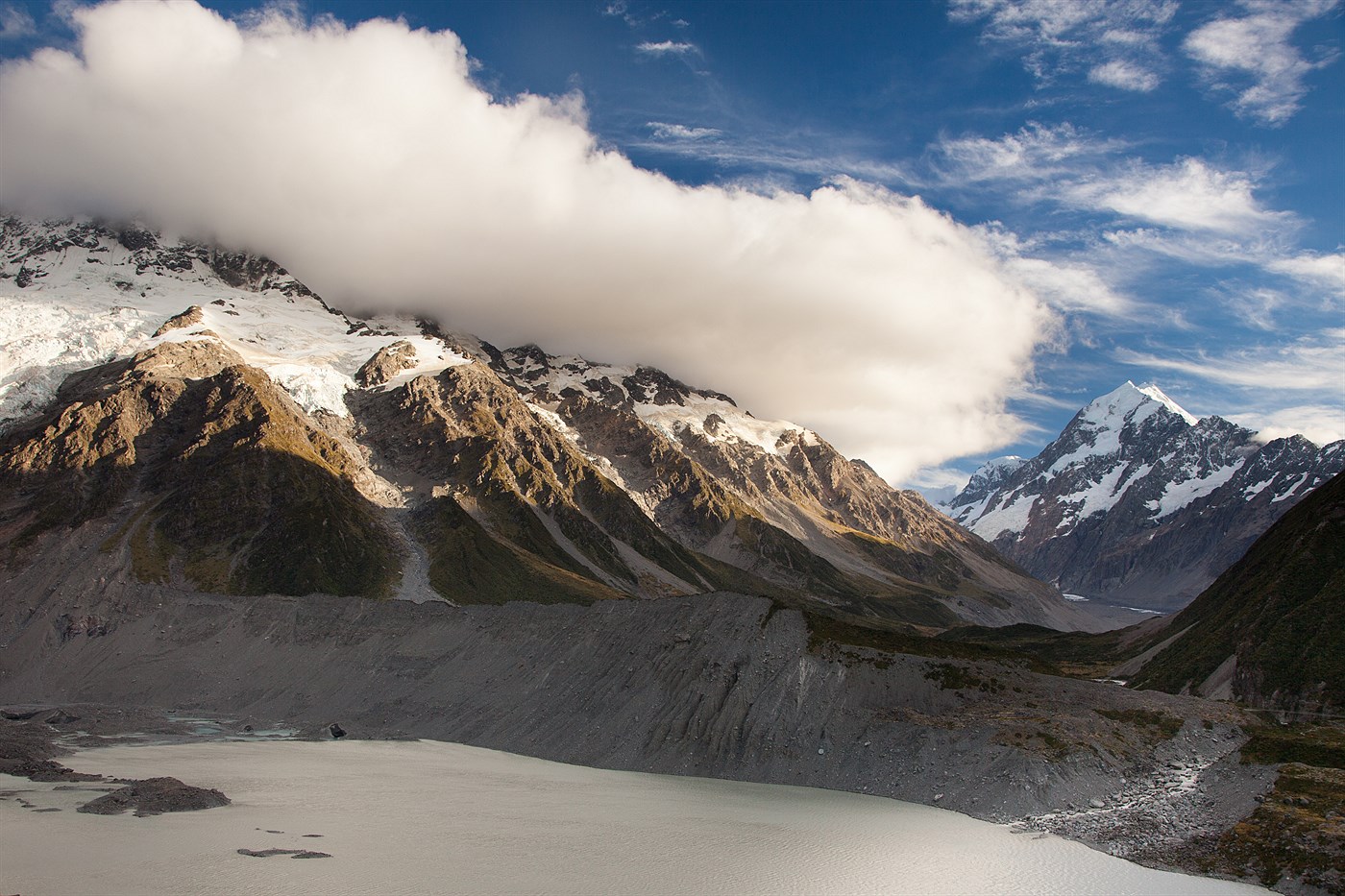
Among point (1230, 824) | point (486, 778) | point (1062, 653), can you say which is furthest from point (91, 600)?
point (1062, 653)

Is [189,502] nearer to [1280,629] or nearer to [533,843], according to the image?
[533,843]

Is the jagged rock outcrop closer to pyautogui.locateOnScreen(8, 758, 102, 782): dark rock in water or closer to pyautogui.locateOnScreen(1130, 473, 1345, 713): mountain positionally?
pyautogui.locateOnScreen(8, 758, 102, 782): dark rock in water

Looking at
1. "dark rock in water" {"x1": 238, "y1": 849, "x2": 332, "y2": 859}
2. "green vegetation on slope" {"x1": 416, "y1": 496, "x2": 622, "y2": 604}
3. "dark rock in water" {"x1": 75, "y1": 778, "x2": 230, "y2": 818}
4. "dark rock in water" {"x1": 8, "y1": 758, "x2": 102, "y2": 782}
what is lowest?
"dark rock in water" {"x1": 8, "y1": 758, "x2": 102, "y2": 782}

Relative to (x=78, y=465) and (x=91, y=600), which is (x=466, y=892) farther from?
(x=78, y=465)

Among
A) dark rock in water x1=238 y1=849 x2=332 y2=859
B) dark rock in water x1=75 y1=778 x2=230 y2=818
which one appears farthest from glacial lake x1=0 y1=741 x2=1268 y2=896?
dark rock in water x1=75 y1=778 x2=230 y2=818

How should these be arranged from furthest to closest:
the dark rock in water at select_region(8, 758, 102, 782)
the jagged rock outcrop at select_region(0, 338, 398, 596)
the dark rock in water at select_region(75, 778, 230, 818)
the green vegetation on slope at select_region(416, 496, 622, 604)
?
the green vegetation on slope at select_region(416, 496, 622, 604) → the jagged rock outcrop at select_region(0, 338, 398, 596) → the dark rock in water at select_region(8, 758, 102, 782) → the dark rock in water at select_region(75, 778, 230, 818)

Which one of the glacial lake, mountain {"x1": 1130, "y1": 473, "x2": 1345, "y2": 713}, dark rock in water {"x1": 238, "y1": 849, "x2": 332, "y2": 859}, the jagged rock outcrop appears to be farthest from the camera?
the jagged rock outcrop

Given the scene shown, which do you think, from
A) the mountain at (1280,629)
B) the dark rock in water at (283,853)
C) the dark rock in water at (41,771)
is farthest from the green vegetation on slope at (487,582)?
the dark rock in water at (283,853)

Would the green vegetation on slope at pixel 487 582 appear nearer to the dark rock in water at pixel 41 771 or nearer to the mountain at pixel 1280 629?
the dark rock in water at pixel 41 771
